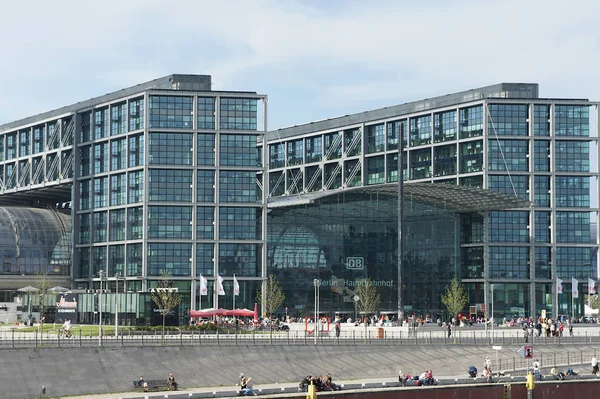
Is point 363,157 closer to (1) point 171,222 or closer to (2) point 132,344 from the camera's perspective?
(1) point 171,222

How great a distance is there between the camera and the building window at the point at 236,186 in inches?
5792

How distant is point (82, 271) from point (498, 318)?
5911cm

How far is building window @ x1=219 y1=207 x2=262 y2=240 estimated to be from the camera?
147125 mm

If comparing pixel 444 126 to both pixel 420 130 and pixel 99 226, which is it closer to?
pixel 420 130

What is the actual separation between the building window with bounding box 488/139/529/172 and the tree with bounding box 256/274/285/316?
128ft

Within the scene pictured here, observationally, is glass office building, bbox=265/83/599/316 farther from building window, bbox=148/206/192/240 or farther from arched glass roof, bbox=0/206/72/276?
arched glass roof, bbox=0/206/72/276

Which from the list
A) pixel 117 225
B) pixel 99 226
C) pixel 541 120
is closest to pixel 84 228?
pixel 99 226

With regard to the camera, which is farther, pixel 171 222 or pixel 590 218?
pixel 590 218

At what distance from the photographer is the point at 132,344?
84.2 meters

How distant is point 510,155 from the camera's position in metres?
163

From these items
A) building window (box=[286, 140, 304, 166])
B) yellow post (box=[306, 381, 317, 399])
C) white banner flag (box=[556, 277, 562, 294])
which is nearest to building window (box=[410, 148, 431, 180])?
building window (box=[286, 140, 304, 166])

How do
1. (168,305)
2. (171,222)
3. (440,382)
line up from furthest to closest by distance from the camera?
1. (171,222)
2. (168,305)
3. (440,382)

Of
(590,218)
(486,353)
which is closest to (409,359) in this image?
(486,353)

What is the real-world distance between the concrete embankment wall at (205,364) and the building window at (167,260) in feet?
189
